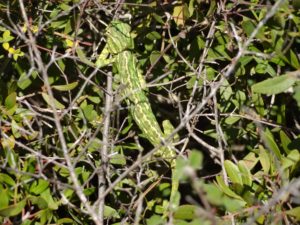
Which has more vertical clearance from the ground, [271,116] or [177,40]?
[177,40]

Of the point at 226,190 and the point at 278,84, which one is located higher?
the point at 278,84

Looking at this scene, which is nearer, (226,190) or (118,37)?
(226,190)

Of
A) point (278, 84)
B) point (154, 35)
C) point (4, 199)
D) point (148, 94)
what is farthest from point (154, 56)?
point (4, 199)

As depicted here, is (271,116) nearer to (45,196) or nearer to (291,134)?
(291,134)

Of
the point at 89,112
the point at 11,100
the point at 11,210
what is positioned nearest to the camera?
the point at 11,210

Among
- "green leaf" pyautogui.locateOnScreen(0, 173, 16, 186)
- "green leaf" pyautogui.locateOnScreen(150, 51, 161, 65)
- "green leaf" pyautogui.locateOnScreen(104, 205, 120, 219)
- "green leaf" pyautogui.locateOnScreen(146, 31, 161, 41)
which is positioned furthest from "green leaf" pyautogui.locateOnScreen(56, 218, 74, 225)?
"green leaf" pyautogui.locateOnScreen(146, 31, 161, 41)

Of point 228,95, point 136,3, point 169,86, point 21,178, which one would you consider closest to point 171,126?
point 169,86

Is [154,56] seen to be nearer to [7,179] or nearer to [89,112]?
[89,112]
